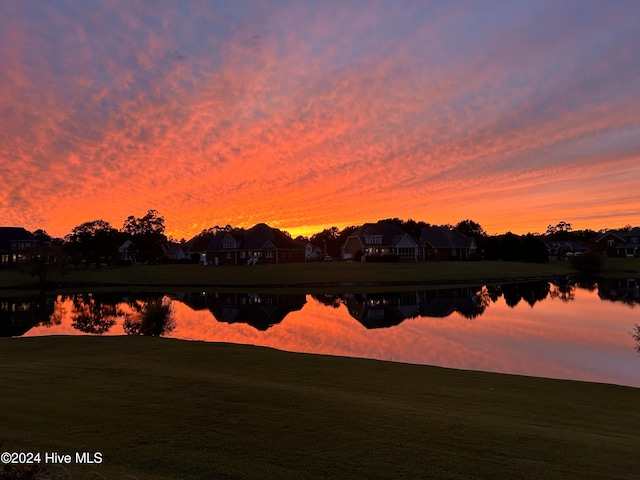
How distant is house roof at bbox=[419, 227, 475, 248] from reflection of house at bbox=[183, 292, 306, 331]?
218 ft

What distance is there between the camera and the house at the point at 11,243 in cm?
10544

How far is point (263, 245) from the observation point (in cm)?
9781

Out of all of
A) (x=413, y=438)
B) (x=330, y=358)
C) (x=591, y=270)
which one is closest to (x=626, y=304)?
(x=330, y=358)

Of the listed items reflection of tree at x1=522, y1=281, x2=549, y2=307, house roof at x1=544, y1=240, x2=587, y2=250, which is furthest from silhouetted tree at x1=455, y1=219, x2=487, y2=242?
reflection of tree at x1=522, y1=281, x2=549, y2=307

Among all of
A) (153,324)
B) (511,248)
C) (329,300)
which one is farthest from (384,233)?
(153,324)

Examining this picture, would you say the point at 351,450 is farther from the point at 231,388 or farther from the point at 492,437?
the point at 231,388

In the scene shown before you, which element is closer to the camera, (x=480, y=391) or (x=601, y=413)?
(x=601, y=413)

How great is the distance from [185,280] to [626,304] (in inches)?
2442

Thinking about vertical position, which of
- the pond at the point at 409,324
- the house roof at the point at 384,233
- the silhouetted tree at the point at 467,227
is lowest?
the pond at the point at 409,324

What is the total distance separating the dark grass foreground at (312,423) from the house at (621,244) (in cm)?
14497

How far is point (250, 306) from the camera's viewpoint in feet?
150

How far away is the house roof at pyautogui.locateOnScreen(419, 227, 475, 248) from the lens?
373 feet

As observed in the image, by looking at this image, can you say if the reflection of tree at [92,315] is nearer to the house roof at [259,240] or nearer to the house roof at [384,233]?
the house roof at [259,240]

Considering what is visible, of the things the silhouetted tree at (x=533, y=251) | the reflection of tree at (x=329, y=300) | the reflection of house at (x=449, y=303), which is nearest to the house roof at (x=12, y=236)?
the reflection of tree at (x=329, y=300)
